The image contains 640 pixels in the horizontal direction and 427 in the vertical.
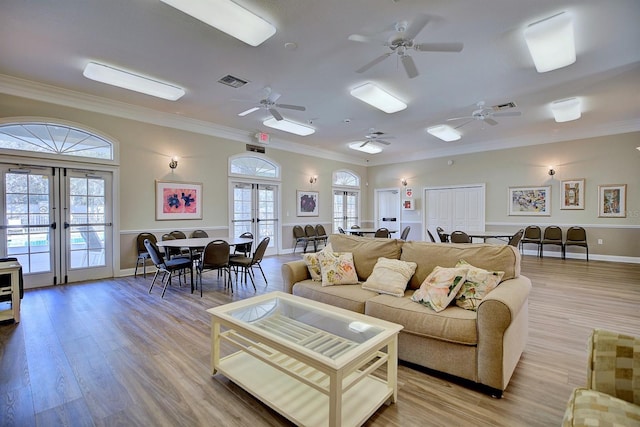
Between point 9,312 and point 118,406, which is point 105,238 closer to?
point 9,312

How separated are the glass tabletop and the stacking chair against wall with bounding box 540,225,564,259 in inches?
286

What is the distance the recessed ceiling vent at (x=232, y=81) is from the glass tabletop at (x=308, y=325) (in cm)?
329

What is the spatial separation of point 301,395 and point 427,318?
1.04 metres

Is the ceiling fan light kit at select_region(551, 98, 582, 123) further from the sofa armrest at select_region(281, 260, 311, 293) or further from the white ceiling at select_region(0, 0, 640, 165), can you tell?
the sofa armrest at select_region(281, 260, 311, 293)

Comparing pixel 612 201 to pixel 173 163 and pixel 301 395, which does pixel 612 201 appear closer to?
pixel 301 395

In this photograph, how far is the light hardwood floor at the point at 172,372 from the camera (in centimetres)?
185

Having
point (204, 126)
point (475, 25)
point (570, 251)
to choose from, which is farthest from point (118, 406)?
point (570, 251)

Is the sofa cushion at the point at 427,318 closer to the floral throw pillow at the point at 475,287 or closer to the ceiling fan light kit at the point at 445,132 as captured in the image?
the floral throw pillow at the point at 475,287

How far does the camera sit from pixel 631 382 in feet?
4.33

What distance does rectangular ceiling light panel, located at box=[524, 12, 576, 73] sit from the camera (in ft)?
9.96

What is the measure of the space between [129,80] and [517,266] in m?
5.28

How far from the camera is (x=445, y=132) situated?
7.19 metres

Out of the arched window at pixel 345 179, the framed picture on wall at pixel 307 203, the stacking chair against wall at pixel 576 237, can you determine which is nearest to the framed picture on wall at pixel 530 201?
the stacking chair against wall at pixel 576 237

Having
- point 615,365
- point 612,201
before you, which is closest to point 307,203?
point 612,201
